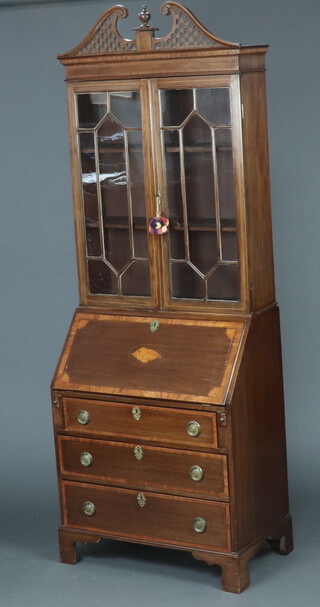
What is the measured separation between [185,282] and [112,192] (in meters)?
0.47

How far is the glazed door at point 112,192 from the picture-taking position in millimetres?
5055

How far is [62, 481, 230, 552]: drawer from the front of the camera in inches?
195

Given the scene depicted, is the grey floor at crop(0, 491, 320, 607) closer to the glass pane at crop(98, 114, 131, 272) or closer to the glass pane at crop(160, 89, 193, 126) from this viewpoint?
the glass pane at crop(98, 114, 131, 272)

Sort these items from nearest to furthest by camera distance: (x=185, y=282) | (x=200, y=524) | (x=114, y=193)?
(x=200, y=524)
(x=185, y=282)
(x=114, y=193)

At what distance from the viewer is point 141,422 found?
503 cm

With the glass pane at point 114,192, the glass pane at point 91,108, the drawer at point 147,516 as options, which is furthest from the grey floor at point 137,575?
the glass pane at point 91,108

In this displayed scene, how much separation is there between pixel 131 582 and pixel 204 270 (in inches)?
48.2

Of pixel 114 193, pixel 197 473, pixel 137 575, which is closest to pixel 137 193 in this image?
pixel 114 193

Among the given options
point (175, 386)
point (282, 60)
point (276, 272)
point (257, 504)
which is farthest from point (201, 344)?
point (282, 60)

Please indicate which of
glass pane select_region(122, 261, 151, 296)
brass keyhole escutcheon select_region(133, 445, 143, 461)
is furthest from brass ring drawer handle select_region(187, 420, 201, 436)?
glass pane select_region(122, 261, 151, 296)

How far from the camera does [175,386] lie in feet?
16.2

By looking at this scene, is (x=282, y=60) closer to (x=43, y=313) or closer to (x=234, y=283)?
(x=234, y=283)

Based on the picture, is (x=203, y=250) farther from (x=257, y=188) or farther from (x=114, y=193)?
(x=114, y=193)

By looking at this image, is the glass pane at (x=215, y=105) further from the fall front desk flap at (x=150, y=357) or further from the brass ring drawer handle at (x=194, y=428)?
the brass ring drawer handle at (x=194, y=428)
